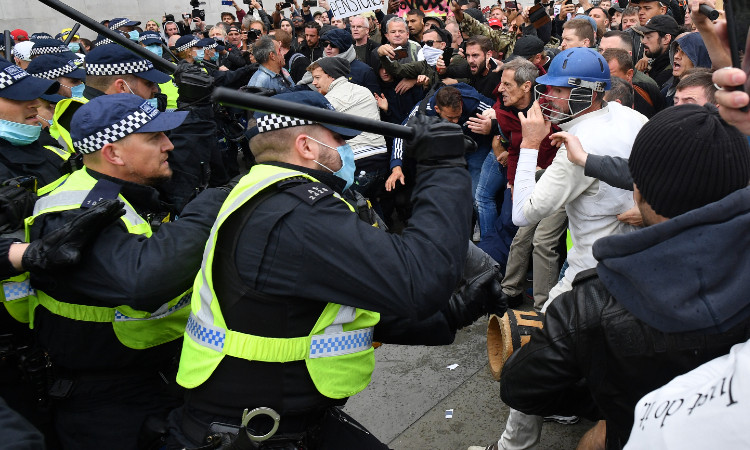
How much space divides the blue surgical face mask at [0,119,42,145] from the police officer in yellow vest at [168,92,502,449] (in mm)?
2218

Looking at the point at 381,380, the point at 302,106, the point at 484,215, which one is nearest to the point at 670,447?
the point at 302,106

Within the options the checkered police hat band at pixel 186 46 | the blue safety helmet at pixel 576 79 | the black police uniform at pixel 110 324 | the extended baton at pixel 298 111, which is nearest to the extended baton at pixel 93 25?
the black police uniform at pixel 110 324

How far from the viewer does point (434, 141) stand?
204 centimetres

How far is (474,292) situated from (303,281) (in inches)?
31.0

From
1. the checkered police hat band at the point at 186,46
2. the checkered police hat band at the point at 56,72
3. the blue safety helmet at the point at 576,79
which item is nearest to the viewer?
the blue safety helmet at the point at 576,79

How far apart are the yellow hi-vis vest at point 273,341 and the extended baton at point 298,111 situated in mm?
210

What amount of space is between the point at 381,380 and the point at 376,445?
2154mm

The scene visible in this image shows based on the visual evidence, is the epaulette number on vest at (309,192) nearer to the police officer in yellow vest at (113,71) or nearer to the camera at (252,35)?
the police officer in yellow vest at (113,71)

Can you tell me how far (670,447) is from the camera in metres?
1.08

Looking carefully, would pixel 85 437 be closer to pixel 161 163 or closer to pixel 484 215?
pixel 161 163

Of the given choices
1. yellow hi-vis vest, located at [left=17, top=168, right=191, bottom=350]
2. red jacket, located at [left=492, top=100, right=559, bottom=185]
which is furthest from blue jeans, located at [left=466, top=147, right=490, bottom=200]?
yellow hi-vis vest, located at [left=17, top=168, right=191, bottom=350]

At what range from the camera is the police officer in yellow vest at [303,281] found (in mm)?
1886

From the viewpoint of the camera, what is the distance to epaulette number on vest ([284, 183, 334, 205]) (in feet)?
6.28

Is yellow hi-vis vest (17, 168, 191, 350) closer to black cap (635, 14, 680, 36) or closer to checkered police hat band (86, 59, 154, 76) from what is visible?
checkered police hat band (86, 59, 154, 76)
